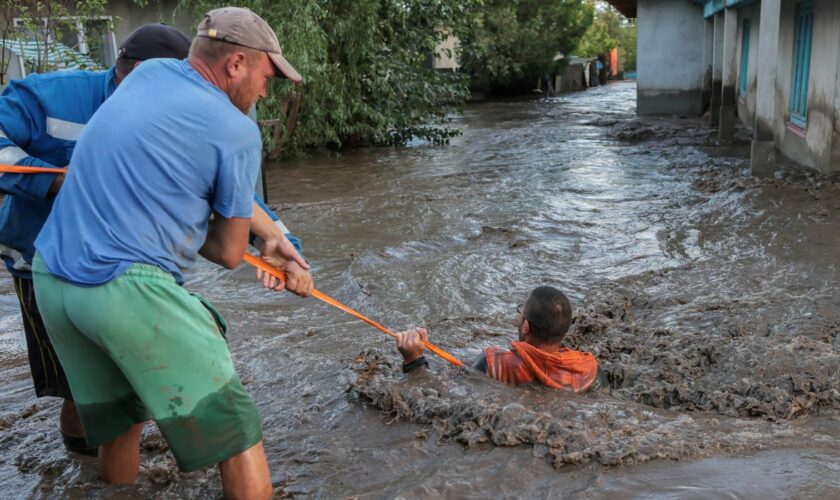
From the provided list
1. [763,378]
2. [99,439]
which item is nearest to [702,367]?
[763,378]

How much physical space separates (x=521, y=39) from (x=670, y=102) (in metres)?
9.77

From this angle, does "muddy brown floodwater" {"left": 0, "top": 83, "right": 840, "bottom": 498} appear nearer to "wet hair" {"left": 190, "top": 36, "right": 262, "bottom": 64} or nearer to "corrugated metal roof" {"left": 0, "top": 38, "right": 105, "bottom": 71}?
"wet hair" {"left": 190, "top": 36, "right": 262, "bottom": 64}

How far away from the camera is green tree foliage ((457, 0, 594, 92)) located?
28922 mm

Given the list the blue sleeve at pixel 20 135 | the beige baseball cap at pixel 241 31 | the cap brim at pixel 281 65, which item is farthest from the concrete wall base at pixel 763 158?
the blue sleeve at pixel 20 135

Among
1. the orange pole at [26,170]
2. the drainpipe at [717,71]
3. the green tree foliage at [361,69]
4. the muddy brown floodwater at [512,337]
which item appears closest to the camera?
the orange pole at [26,170]

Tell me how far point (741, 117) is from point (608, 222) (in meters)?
11.4

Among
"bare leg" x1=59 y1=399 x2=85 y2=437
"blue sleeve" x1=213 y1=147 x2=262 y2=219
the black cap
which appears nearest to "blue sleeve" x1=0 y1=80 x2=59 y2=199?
the black cap

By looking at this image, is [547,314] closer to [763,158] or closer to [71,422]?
[71,422]

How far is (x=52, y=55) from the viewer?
12.2 m

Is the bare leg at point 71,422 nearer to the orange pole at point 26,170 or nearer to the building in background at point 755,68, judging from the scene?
the orange pole at point 26,170

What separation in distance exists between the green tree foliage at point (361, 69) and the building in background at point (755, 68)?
5127 millimetres

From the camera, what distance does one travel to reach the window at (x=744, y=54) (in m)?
17.2

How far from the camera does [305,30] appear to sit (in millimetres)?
11953

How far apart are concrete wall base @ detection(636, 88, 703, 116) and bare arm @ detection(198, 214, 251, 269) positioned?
1942 centimetres
